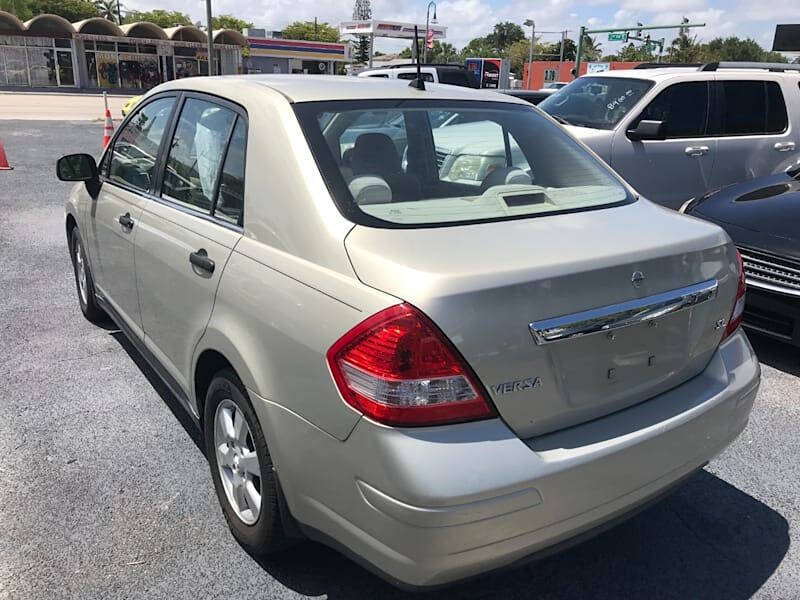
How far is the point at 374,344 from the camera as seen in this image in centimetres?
179

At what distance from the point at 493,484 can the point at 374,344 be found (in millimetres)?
479

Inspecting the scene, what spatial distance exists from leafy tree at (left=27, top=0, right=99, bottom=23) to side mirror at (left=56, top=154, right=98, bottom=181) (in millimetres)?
65914

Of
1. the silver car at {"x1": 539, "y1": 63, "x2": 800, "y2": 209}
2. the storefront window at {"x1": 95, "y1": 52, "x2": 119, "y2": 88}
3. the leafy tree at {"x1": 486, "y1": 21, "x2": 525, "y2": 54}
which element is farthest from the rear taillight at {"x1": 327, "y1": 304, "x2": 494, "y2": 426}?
the leafy tree at {"x1": 486, "y1": 21, "x2": 525, "y2": 54}

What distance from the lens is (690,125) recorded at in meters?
7.10

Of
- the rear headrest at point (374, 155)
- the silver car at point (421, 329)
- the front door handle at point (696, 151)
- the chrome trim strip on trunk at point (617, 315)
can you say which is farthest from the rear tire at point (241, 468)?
the front door handle at point (696, 151)

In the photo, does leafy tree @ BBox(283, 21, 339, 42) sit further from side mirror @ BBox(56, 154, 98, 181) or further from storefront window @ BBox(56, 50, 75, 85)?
side mirror @ BBox(56, 154, 98, 181)

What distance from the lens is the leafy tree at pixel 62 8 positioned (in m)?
58.5

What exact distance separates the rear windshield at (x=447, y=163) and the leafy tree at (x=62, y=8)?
6754cm

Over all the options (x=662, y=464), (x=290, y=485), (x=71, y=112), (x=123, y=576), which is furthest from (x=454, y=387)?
(x=71, y=112)

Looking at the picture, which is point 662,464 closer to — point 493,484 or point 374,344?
point 493,484

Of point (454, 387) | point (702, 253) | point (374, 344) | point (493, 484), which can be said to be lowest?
point (493, 484)

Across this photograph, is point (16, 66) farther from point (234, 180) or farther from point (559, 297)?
point (559, 297)

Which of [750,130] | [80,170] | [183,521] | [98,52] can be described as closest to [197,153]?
→ [80,170]

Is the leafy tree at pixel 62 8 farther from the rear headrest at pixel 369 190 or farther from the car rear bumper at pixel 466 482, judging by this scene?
the car rear bumper at pixel 466 482
